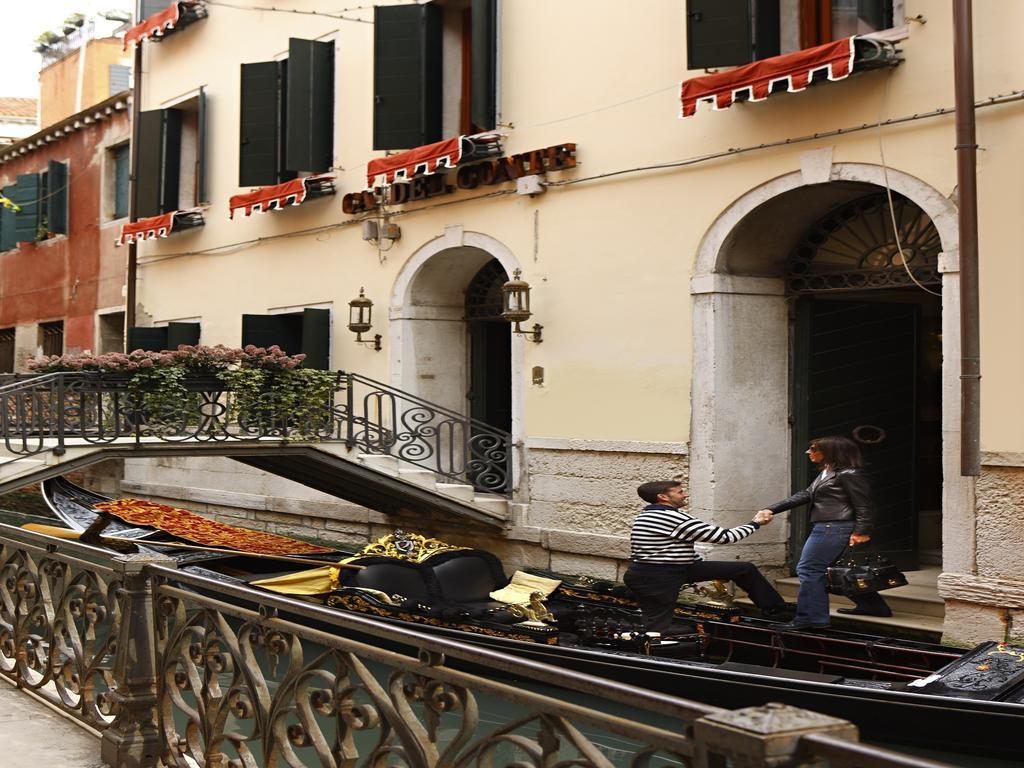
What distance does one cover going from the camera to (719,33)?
9.35 meters

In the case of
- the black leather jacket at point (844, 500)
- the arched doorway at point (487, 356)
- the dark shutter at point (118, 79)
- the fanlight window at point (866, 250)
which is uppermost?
the dark shutter at point (118, 79)

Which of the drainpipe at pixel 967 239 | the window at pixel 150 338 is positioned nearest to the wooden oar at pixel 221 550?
the drainpipe at pixel 967 239

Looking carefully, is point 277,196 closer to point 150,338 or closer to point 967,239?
point 150,338

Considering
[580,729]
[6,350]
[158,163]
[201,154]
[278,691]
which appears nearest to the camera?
[278,691]

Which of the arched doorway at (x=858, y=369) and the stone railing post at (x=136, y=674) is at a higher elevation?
the arched doorway at (x=858, y=369)

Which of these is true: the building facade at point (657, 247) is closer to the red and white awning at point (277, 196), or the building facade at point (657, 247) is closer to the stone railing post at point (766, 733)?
the red and white awning at point (277, 196)

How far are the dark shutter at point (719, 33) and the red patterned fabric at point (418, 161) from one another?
8.88ft

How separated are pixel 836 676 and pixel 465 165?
653 cm

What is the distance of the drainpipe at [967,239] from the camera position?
7602 mm

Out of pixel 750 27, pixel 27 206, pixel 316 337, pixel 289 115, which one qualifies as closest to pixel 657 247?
pixel 750 27

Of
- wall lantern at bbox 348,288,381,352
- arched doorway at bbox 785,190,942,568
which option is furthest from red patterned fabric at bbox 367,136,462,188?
arched doorway at bbox 785,190,942,568

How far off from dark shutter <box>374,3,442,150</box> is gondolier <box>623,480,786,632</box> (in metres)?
5.53

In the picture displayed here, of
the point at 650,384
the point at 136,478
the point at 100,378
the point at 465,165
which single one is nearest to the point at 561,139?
the point at 465,165

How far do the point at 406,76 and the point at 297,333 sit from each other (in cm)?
340
